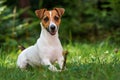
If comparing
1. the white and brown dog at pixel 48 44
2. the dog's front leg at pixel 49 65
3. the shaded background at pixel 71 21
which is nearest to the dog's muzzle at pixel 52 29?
the white and brown dog at pixel 48 44

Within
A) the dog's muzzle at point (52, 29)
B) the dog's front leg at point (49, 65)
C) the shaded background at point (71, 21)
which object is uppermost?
the dog's muzzle at point (52, 29)

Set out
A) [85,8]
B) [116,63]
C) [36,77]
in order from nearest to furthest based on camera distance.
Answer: [36,77], [116,63], [85,8]

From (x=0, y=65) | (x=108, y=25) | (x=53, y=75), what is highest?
(x=53, y=75)

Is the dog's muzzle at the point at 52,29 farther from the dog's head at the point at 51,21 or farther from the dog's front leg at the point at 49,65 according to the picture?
the dog's front leg at the point at 49,65

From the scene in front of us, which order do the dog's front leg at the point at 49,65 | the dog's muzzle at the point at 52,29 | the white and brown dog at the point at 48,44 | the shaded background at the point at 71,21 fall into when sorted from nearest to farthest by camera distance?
the dog's front leg at the point at 49,65 < the dog's muzzle at the point at 52,29 < the white and brown dog at the point at 48,44 < the shaded background at the point at 71,21

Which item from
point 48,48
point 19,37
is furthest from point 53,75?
point 19,37

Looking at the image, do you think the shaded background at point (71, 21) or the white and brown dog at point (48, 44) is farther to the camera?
the shaded background at point (71, 21)

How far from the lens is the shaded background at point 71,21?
1261 cm

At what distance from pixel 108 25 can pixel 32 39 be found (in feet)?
8.60

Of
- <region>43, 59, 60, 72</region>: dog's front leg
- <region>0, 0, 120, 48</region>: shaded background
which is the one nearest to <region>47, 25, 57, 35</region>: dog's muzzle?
<region>43, 59, 60, 72</region>: dog's front leg

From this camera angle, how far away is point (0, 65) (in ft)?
25.8

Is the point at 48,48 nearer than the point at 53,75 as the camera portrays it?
No

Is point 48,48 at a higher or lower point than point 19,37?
higher

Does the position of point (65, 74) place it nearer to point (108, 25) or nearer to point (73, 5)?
point (108, 25)
